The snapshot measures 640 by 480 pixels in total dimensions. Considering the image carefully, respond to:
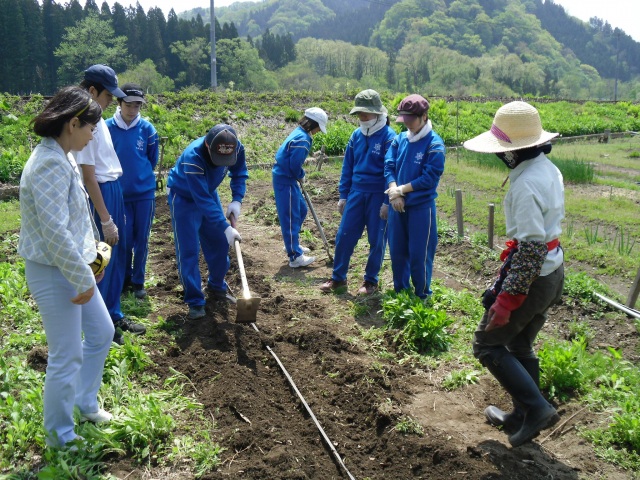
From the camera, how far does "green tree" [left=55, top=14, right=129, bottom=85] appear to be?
39844 millimetres

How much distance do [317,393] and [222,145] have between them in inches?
83.8

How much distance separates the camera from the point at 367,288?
20.8 feet

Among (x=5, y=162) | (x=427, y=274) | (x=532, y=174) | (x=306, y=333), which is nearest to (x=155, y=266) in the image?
(x=306, y=333)

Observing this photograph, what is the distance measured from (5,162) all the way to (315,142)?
7.53 meters

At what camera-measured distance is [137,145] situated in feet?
18.1

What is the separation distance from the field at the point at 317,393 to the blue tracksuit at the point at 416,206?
51cm

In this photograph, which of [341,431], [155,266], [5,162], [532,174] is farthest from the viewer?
[5,162]

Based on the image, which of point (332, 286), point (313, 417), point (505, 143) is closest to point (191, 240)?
point (332, 286)

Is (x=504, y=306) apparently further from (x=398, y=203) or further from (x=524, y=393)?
(x=398, y=203)

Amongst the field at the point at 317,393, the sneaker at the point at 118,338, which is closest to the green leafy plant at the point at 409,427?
the field at the point at 317,393

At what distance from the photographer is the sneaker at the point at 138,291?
5922mm

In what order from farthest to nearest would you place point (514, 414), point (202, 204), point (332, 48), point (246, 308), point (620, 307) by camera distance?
point (332, 48) < point (620, 307) < point (202, 204) < point (246, 308) < point (514, 414)

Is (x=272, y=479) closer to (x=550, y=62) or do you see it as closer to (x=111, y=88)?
(x=111, y=88)

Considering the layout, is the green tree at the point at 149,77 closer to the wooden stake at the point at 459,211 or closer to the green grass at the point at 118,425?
the wooden stake at the point at 459,211
